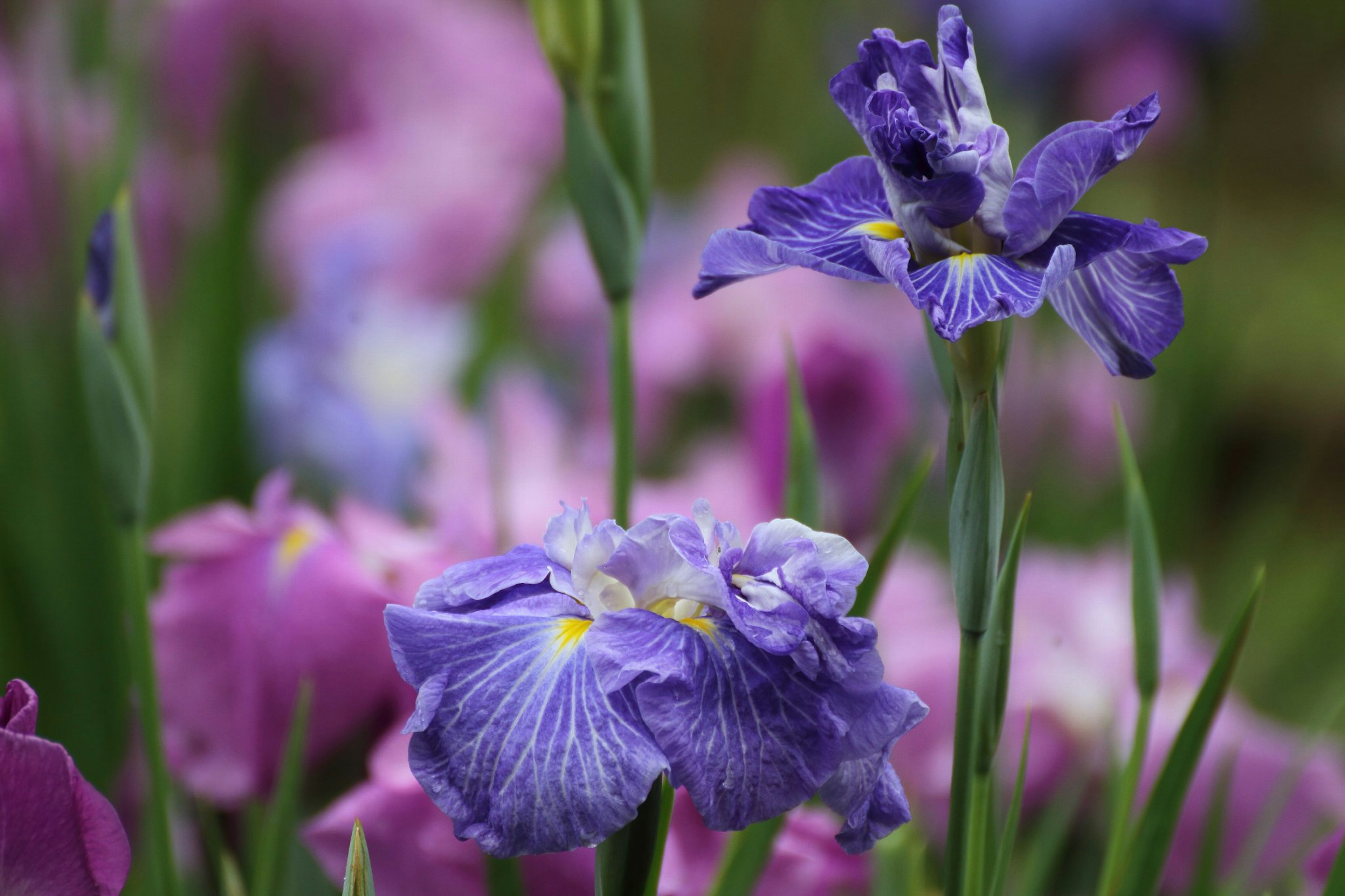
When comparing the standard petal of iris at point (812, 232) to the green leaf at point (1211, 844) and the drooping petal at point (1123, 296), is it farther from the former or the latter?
the green leaf at point (1211, 844)

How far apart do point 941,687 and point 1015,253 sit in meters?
0.23

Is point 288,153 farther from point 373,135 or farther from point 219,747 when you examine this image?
point 219,747

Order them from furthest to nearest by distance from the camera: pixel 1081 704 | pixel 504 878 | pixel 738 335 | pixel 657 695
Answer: pixel 738 335 < pixel 1081 704 < pixel 504 878 < pixel 657 695

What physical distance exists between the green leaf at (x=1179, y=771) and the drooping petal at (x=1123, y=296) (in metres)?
0.07

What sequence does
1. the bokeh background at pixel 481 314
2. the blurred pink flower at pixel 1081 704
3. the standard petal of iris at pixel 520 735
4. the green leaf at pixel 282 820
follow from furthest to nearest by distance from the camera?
the bokeh background at pixel 481 314 → the blurred pink flower at pixel 1081 704 → the green leaf at pixel 282 820 → the standard petal of iris at pixel 520 735

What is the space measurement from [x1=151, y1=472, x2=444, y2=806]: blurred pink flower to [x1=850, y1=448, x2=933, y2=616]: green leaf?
131 mm

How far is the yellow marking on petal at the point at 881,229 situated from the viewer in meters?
0.22

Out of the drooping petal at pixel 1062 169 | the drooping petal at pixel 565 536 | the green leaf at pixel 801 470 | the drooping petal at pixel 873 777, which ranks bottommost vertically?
the drooping petal at pixel 873 777

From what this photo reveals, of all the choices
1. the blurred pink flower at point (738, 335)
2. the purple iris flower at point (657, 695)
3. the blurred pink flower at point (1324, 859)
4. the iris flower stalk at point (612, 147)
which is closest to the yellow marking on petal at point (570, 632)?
the purple iris flower at point (657, 695)

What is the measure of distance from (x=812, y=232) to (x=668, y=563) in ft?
0.23

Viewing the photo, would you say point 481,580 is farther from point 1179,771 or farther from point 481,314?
point 481,314

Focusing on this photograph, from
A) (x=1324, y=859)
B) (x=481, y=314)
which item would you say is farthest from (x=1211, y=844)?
(x=481, y=314)

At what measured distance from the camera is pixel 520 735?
0.18 metres

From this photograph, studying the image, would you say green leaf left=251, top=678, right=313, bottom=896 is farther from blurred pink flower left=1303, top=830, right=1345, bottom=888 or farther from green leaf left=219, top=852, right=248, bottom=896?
blurred pink flower left=1303, top=830, right=1345, bottom=888
